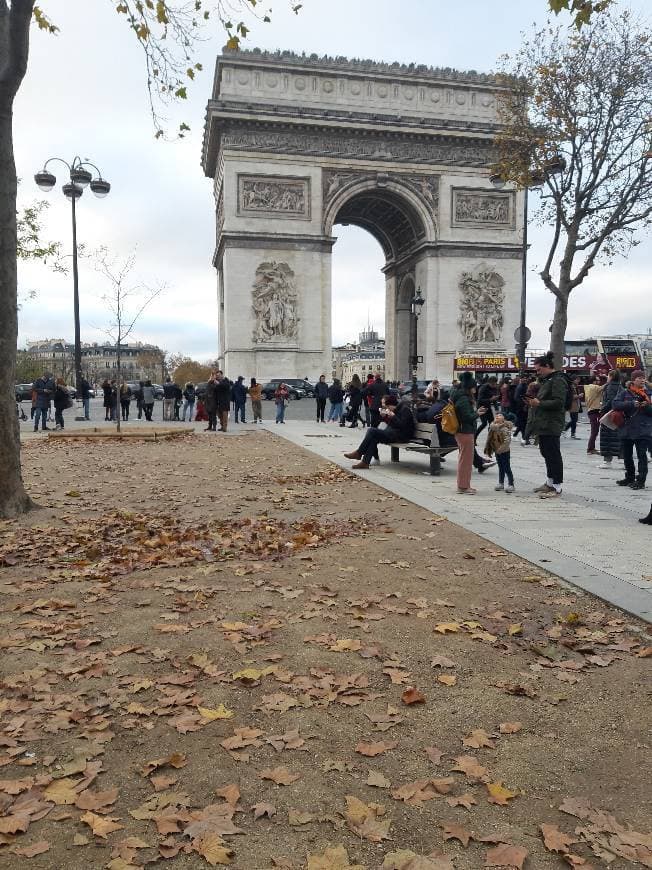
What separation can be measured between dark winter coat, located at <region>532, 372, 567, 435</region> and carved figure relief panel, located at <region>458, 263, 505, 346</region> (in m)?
33.7

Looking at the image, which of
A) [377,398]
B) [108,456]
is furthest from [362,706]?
[377,398]

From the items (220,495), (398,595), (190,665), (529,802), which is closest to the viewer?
(529,802)

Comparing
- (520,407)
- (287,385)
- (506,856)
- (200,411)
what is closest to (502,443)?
(506,856)

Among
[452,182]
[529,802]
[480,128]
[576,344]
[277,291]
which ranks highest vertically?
[480,128]

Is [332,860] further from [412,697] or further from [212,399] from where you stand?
[212,399]

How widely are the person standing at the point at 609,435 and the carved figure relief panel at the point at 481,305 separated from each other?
95.0ft

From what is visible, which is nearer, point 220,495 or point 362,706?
point 362,706

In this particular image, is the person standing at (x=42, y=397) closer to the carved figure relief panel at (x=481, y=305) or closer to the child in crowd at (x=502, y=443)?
the child in crowd at (x=502, y=443)

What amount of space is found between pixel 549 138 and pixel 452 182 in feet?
72.1

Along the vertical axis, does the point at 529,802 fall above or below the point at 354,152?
below

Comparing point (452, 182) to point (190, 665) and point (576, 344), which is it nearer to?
point (576, 344)

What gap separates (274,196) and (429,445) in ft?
104

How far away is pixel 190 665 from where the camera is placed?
4.15 m

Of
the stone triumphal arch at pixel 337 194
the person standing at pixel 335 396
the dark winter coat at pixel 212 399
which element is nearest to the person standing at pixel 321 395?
the person standing at pixel 335 396
